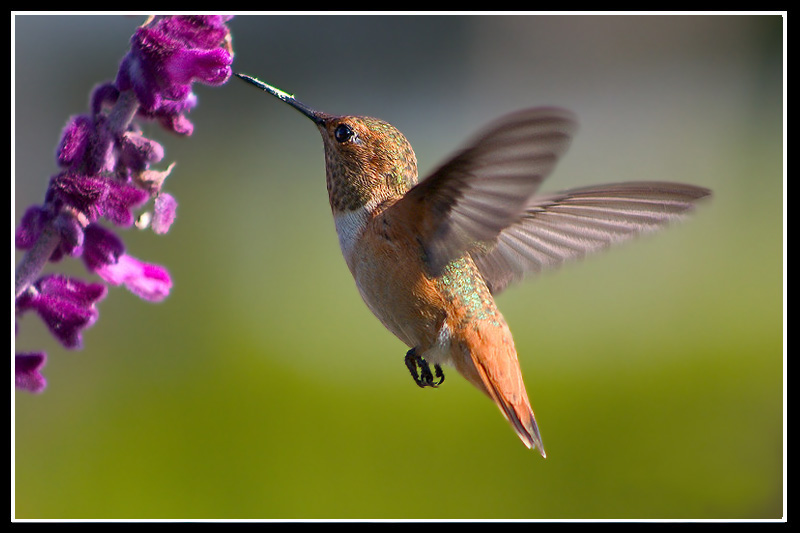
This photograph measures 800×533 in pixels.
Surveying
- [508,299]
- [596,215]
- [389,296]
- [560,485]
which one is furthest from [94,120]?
[508,299]

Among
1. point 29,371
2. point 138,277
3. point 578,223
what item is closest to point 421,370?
point 578,223

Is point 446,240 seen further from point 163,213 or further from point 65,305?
point 65,305

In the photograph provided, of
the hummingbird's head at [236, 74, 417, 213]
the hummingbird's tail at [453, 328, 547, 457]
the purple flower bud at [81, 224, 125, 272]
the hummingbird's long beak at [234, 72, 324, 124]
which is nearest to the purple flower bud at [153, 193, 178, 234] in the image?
the purple flower bud at [81, 224, 125, 272]

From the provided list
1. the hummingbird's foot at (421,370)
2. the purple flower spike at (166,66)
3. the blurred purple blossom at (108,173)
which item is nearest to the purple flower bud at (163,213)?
the blurred purple blossom at (108,173)

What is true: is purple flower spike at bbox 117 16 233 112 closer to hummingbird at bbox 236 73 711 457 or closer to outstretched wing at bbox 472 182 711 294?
hummingbird at bbox 236 73 711 457

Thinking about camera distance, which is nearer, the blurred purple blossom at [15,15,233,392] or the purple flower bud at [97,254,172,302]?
the blurred purple blossom at [15,15,233,392]

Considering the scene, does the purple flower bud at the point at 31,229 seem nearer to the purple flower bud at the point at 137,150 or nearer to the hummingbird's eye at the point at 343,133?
the purple flower bud at the point at 137,150
